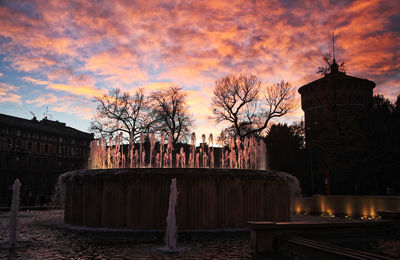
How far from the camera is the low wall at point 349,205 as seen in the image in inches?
709

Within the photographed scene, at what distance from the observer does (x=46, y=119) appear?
7619cm

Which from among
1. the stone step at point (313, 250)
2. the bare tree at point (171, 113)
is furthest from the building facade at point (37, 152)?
the stone step at point (313, 250)

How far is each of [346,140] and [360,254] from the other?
24.9m

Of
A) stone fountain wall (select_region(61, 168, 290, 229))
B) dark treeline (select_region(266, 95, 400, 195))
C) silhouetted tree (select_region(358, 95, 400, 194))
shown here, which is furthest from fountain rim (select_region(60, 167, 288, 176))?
silhouetted tree (select_region(358, 95, 400, 194))

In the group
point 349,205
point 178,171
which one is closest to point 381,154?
point 349,205

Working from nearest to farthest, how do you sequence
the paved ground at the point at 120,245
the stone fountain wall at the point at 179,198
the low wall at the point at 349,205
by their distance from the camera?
the paved ground at the point at 120,245 < the stone fountain wall at the point at 179,198 < the low wall at the point at 349,205

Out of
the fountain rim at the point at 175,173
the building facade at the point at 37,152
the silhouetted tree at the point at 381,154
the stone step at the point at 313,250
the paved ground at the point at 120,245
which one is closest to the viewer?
the stone step at the point at 313,250

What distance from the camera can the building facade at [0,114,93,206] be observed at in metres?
58.3

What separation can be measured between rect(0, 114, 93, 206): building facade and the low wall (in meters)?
44.6

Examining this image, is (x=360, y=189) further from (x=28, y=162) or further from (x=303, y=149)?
(x=28, y=162)

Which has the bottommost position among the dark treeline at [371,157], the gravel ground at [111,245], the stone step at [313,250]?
the gravel ground at [111,245]

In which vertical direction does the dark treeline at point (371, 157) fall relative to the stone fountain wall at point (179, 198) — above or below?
above

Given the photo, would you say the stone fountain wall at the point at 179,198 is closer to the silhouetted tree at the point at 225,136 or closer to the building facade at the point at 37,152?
the silhouetted tree at the point at 225,136

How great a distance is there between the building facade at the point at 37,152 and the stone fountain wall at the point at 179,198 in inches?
1843
